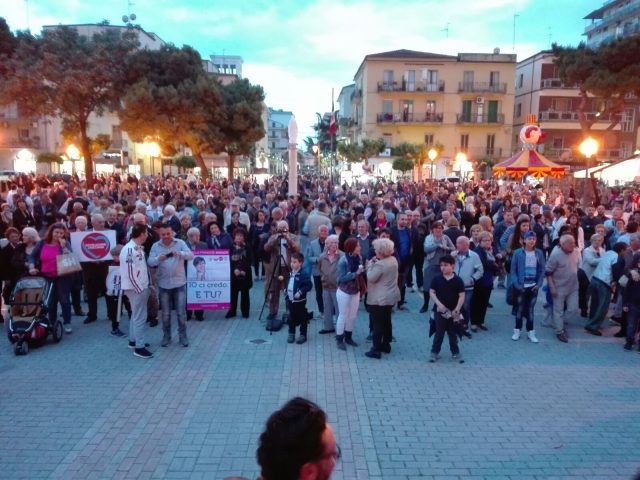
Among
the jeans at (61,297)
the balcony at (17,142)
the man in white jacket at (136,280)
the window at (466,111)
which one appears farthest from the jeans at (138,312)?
the window at (466,111)

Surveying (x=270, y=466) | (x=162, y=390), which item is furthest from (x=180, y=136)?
(x=270, y=466)

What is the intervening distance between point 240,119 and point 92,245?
16668 millimetres

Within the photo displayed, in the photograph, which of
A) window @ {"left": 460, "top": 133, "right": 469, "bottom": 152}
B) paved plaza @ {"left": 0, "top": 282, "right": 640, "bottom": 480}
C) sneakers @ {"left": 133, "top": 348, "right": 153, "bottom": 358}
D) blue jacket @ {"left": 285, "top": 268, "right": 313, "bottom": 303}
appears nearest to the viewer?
paved plaza @ {"left": 0, "top": 282, "right": 640, "bottom": 480}

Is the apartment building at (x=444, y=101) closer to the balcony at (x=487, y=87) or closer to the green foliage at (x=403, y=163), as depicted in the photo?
the balcony at (x=487, y=87)

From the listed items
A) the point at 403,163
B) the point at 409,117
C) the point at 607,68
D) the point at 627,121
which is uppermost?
the point at 607,68

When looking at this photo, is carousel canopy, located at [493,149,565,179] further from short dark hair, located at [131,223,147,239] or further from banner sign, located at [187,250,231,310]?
short dark hair, located at [131,223,147,239]

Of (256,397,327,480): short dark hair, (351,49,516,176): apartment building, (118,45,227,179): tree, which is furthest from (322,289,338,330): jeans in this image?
(351,49,516,176): apartment building

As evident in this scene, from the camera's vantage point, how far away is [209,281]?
360 inches

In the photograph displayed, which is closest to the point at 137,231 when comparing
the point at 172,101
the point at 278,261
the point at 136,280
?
the point at 136,280

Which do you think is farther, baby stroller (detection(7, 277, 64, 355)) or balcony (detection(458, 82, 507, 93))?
balcony (detection(458, 82, 507, 93))

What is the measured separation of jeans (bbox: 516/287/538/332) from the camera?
8086mm

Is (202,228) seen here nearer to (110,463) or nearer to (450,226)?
(450,226)

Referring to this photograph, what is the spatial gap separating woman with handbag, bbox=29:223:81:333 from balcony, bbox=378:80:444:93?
4433cm

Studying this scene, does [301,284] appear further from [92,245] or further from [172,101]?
[172,101]
